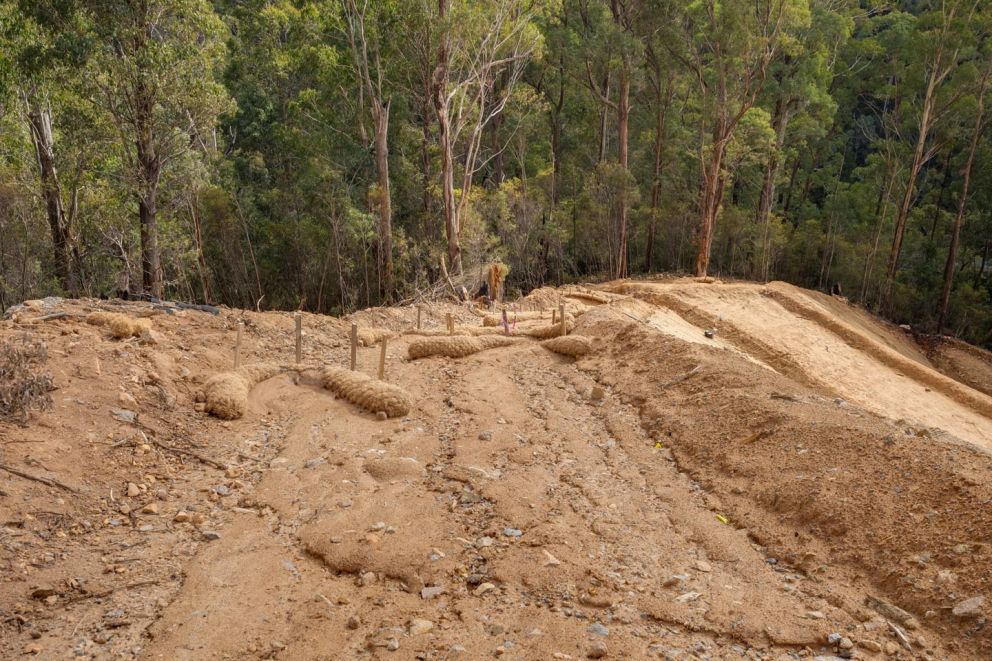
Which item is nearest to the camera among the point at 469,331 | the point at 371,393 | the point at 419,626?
the point at 419,626

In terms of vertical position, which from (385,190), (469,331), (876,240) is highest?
(385,190)

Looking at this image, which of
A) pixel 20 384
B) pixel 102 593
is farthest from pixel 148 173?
pixel 102 593

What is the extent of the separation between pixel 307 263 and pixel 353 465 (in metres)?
17.2

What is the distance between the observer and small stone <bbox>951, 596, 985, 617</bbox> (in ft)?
11.2

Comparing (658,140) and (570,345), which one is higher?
(658,140)

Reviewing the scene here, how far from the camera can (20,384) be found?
482cm

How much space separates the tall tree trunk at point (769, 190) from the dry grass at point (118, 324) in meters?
19.8

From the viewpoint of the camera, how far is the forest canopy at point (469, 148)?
11.5 metres

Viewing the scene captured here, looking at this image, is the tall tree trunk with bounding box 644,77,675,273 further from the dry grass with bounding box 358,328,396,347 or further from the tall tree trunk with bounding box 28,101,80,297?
the tall tree trunk with bounding box 28,101,80,297

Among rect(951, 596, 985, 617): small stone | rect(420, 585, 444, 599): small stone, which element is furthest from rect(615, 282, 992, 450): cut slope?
rect(420, 585, 444, 599): small stone

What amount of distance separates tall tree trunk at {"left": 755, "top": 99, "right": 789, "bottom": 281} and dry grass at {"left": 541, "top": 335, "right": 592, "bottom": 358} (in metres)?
15.1

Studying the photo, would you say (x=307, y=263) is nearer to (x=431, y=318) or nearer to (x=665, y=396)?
(x=431, y=318)

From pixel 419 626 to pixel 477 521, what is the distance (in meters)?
1.16

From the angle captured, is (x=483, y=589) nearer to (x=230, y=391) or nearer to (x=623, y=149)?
(x=230, y=391)
